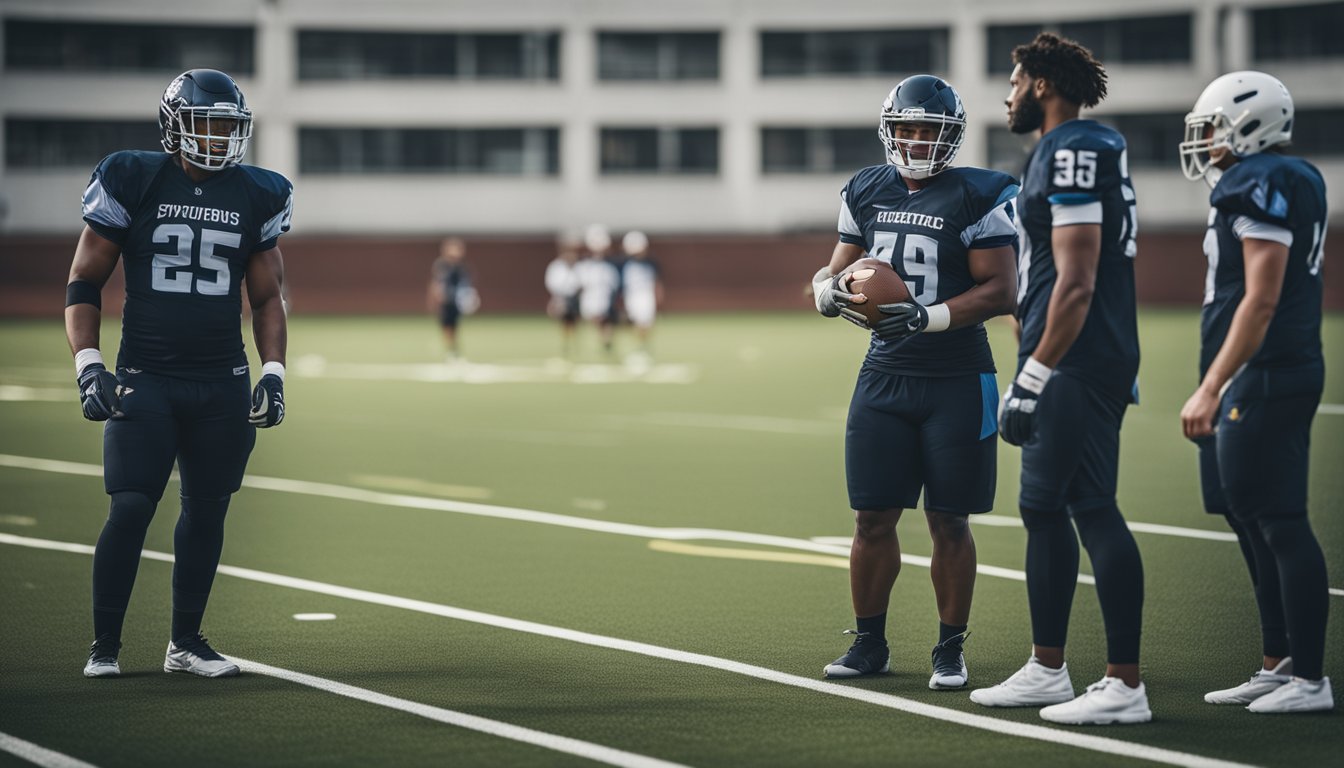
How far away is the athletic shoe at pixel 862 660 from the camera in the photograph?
672 centimetres

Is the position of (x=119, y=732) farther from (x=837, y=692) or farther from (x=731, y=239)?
(x=731, y=239)

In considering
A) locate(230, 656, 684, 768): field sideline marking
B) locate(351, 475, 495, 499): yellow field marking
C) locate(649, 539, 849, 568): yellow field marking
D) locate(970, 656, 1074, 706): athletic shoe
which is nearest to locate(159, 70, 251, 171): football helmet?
locate(230, 656, 684, 768): field sideline marking

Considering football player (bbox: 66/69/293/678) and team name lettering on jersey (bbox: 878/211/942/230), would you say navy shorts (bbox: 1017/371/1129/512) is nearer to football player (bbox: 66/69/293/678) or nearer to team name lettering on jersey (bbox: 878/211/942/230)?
team name lettering on jersey (bbox: 878/211/942/230)

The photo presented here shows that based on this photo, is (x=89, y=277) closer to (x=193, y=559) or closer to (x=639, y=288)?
(x=193, y=559)

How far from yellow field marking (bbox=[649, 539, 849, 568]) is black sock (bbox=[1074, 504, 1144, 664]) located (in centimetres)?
342

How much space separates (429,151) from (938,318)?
49827 mm

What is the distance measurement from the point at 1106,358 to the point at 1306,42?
50.4 m

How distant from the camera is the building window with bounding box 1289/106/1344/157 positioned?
171 ft

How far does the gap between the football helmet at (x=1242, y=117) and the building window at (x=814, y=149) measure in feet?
162

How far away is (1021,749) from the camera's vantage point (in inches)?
222

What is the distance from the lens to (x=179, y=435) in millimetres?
6738

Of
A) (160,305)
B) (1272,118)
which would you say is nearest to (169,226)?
(160,305)

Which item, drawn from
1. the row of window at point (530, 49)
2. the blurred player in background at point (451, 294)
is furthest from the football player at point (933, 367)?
the row of window at point (530, 49)

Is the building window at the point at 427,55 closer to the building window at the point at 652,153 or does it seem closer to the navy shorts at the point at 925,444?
the building window at the point at 652,153
